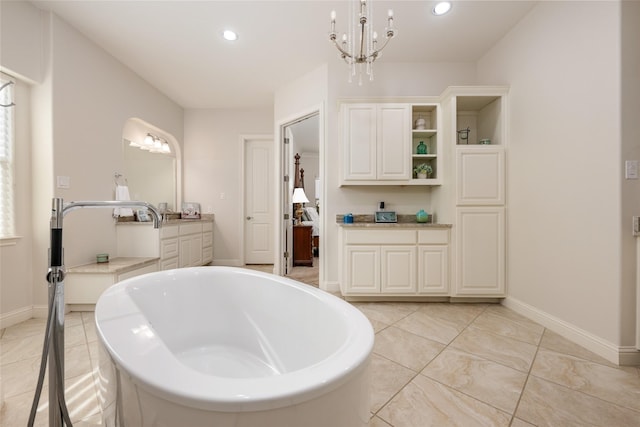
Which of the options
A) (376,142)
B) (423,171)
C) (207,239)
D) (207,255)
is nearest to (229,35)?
(376,142)

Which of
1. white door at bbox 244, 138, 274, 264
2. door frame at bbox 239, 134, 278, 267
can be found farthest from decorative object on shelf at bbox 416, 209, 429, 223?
door frame at bbox 239, 134, 278, 267

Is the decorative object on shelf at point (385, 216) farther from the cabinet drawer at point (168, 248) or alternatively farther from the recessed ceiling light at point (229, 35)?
the cabinet drawer at point (168, 248)

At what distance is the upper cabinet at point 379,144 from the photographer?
2807mm

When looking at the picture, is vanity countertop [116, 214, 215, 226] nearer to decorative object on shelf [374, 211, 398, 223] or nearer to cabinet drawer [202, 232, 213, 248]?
cabinet drawer [202, 232, 213, 248]

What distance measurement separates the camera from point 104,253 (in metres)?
2.79

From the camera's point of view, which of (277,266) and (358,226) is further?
(277,266)

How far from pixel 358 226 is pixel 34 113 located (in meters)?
3.17

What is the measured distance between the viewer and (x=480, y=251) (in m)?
2.55

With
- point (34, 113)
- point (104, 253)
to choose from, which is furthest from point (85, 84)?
point (104, 253)

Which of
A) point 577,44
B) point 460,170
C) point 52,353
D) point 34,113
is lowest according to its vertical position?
point 52,353

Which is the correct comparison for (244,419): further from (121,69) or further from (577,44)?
(121,69)

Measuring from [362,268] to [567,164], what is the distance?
188 cm

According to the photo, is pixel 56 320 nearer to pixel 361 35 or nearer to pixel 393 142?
pixel 361 35

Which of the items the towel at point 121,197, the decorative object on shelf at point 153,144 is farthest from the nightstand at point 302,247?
the decorative object on shelf at point 153,144
